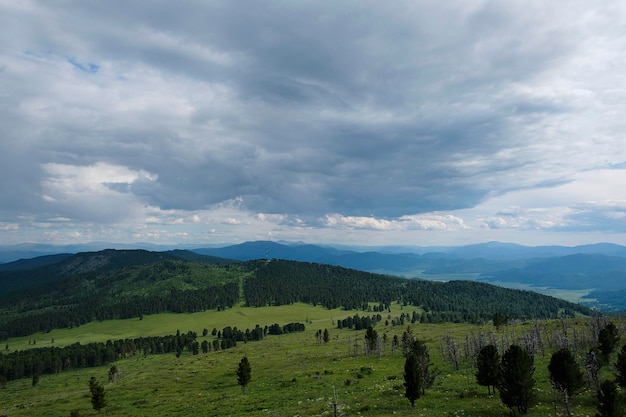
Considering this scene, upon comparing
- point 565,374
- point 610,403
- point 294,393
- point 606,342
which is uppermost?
point 610,403

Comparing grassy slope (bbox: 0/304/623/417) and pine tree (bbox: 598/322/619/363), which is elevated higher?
pine tree (bbox: 598/322/619/363)

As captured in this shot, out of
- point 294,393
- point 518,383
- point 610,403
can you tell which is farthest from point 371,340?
point 610,403

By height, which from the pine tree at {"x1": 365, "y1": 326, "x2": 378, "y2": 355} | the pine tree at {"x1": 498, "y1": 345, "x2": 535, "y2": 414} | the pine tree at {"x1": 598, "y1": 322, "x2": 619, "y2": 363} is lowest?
the pine tree at {"x1": 365, "y1": 326, "x2": 378, "y2": 355}

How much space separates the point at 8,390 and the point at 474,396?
7039 inches

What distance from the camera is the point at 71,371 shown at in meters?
178

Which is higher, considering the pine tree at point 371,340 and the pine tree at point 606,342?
the pine tree at point 606,342

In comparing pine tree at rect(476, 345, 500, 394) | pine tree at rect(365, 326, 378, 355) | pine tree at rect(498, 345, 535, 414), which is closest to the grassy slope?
pine tree at rect(476, 345, 500, 394)

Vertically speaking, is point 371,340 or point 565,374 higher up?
point 565,374

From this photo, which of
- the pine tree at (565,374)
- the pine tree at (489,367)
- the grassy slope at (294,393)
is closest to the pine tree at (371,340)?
the grassy slope at (294,393)

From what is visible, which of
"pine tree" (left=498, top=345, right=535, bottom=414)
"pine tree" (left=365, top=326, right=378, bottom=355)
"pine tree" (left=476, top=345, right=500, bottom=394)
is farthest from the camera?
"pine tree" (left=365, top=326, right=378, bottom=355)

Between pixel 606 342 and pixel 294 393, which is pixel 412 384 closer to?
pixel 294 393

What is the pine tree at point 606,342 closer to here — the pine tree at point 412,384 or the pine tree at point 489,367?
the pine tree at point 489,367

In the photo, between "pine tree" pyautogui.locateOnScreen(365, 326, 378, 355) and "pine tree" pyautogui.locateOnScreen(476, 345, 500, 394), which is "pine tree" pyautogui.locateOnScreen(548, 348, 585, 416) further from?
"pine tree" pyautogui.locateOnScreen(365, 326, 378, 355)

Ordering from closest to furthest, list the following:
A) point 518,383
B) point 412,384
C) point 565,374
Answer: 1. point 518,383
2. point 565,374
3. point 412,384
